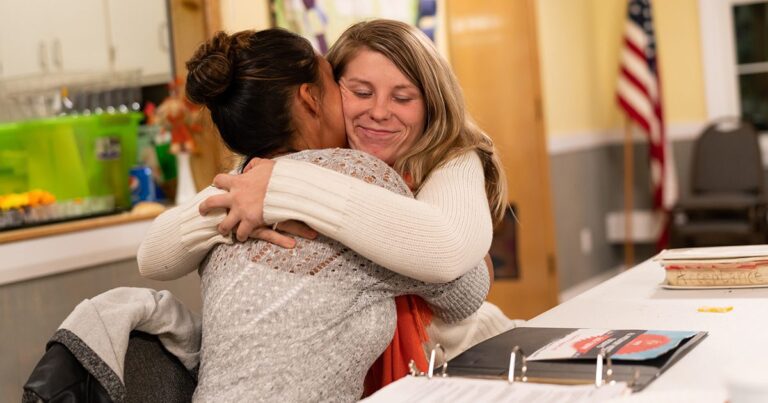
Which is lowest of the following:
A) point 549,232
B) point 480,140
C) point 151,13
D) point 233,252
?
point 549,232

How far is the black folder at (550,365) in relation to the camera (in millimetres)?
1442

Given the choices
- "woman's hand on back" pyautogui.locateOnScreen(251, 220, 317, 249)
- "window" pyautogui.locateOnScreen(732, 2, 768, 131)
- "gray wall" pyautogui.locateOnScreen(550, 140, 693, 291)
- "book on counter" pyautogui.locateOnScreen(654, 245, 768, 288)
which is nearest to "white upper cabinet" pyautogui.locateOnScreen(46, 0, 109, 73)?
"woman's hand on back" pyautogui.locateOnScreen(251, 220, 317, 249)

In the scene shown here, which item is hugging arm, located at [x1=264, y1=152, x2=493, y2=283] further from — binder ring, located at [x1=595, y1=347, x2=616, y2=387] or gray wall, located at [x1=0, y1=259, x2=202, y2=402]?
gray wall, located at [x1=0, y1=259, x2=202, y2=402]

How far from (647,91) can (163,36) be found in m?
3.65

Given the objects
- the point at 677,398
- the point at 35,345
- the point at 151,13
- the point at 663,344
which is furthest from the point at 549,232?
the point at 677,398

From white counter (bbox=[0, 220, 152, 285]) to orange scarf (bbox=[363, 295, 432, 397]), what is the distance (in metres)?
1.75

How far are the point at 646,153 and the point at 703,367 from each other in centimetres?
569

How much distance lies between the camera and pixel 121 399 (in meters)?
1.62

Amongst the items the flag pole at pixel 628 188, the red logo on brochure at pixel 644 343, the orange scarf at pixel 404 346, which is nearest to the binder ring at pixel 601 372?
the red logo on brochure at pixel 644 343

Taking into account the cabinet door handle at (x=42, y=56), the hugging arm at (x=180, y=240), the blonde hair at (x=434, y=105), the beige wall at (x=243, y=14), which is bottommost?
the hugging arm at (x=180, y=240)

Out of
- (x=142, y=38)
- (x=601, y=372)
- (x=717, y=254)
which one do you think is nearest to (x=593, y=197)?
(x=142, y=38)

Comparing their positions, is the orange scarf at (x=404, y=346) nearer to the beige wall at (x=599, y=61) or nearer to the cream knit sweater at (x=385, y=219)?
the cream knit sweater at (x=385, y=219)

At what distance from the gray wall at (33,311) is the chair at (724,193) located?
378 centimetres

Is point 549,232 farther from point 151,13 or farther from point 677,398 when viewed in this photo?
point 677,398
